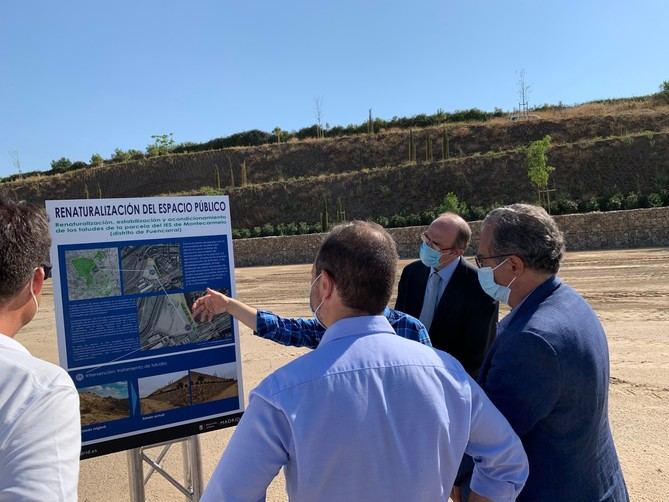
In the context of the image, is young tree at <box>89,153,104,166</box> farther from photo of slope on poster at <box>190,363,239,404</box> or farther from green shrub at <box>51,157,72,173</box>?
photo of slope on poster at <box>190,363,239,404</box>

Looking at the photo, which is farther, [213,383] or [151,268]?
[213,383]

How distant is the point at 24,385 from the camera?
1.14 m

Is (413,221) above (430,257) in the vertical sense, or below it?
below

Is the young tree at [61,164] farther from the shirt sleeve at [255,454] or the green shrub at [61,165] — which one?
the shirt sleeve at [255,454]

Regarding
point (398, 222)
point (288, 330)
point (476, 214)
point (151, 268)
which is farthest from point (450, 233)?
point (476, 214)

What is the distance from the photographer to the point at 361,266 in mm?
1430

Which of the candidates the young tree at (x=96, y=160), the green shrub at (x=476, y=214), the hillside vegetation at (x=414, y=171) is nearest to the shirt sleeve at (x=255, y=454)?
the hillside vegetation at (x=414, y=171)

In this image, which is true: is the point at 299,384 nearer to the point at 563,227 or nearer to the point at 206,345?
the point at 206,345

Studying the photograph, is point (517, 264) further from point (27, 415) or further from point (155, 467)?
point (155, 467)

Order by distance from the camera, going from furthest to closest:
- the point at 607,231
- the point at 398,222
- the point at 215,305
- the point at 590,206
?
the point at 398,222 → the point at 590,206 → the point at 607,231 → the point at 215,305

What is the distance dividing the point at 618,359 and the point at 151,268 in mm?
7042

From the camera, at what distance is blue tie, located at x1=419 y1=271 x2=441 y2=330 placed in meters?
3.67

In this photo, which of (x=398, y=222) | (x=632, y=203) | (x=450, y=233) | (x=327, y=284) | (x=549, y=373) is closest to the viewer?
(x=327, y=284)

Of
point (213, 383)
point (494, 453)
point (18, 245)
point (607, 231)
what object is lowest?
point (607, 231)
